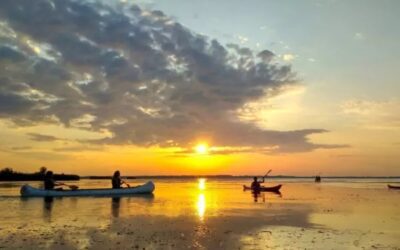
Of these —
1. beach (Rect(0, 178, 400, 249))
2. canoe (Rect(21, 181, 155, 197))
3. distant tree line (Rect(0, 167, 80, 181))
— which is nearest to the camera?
beach (Rect(0, 178, 400, 249))

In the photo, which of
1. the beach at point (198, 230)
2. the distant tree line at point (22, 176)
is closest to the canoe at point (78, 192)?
the beach at point (198, 230)

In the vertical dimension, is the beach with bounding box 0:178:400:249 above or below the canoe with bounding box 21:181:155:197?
below

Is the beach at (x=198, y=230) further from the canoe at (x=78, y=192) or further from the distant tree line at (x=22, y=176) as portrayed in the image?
the distant tree line at (x=22, y=176)

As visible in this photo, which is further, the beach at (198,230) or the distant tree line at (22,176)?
the distant tree line at (22,176)

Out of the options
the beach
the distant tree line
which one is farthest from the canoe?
the distant tree line

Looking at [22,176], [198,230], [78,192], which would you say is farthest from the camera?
[22,176]

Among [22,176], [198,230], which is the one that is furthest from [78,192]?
[22,176]

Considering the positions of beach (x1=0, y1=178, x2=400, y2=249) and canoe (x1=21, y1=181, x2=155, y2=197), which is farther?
canoe (x1=21, y1=181, x2=155, y2=197)

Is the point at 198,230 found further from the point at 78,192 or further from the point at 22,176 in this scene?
the point at 22,176

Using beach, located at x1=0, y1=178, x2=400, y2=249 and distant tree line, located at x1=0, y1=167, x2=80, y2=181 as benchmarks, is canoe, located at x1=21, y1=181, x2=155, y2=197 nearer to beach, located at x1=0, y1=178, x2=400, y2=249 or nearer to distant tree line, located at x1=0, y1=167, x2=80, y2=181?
beach, located at x1=0, y1=178, x2=400, y2=249

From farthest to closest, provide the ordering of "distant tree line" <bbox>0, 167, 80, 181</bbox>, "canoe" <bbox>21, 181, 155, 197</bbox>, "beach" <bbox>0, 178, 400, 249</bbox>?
"distant tree line" <bbox>0, 167, 80, 181</bbox>, "canoe" <bbox>21, 181, 155, 197</bbox>, "beach" <bbox>0, 178, 400, 249</bbox>

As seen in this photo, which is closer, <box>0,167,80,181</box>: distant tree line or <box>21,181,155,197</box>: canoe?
<box>21,181,155,197</box>: canoe

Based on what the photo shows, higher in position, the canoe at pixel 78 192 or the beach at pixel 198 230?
the canoe at pixel 78 192

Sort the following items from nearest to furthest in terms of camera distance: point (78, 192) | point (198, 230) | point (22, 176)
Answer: point (198, 230) → point (78, 192) → point (22, 176)
